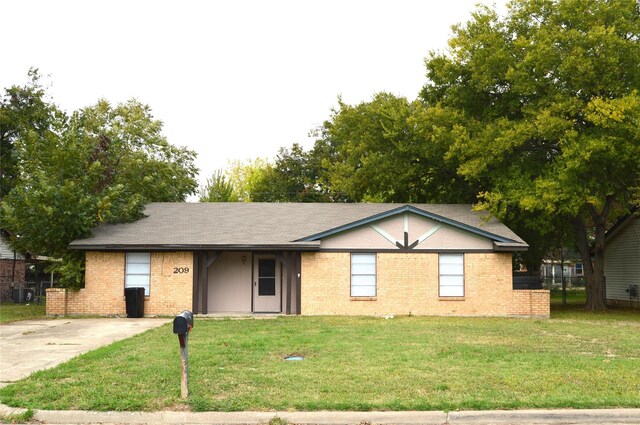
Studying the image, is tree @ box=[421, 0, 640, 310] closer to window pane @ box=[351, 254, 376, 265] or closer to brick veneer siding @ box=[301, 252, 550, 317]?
brick veneer siding @ box=[301, 252, 550, 317]

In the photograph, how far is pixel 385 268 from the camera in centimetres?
2305

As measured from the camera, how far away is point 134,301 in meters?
22.1

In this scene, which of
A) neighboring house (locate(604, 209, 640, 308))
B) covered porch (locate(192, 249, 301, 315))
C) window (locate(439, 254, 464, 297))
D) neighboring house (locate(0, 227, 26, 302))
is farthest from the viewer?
neighboring house (locate(0, 227, 26, 302))

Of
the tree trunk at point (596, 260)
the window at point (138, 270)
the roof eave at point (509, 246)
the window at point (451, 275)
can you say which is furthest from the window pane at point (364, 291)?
the tree trunk at point (596, 260)

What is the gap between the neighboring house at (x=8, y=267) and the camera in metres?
34.9

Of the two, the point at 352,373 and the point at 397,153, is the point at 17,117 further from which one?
the point at 352,373


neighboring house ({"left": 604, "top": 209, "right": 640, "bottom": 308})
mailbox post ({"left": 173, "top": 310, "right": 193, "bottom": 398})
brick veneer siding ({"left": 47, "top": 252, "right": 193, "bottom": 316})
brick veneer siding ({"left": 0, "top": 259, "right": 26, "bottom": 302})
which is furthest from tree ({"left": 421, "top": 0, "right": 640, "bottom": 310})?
brick veneer siding ({"left": 0, "top": 259, "right": 26, "bottom": 302})

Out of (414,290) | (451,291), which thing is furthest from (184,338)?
(451,291)

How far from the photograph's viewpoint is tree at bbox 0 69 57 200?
128 ft

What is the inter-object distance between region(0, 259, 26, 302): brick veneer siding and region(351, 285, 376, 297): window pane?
20.7m

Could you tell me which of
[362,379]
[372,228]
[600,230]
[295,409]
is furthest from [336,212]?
[295,409]

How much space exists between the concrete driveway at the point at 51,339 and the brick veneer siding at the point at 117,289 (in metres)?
1.34

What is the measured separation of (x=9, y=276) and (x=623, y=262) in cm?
3252

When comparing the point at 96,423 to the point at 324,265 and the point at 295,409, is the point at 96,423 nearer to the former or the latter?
the point at 295,409
